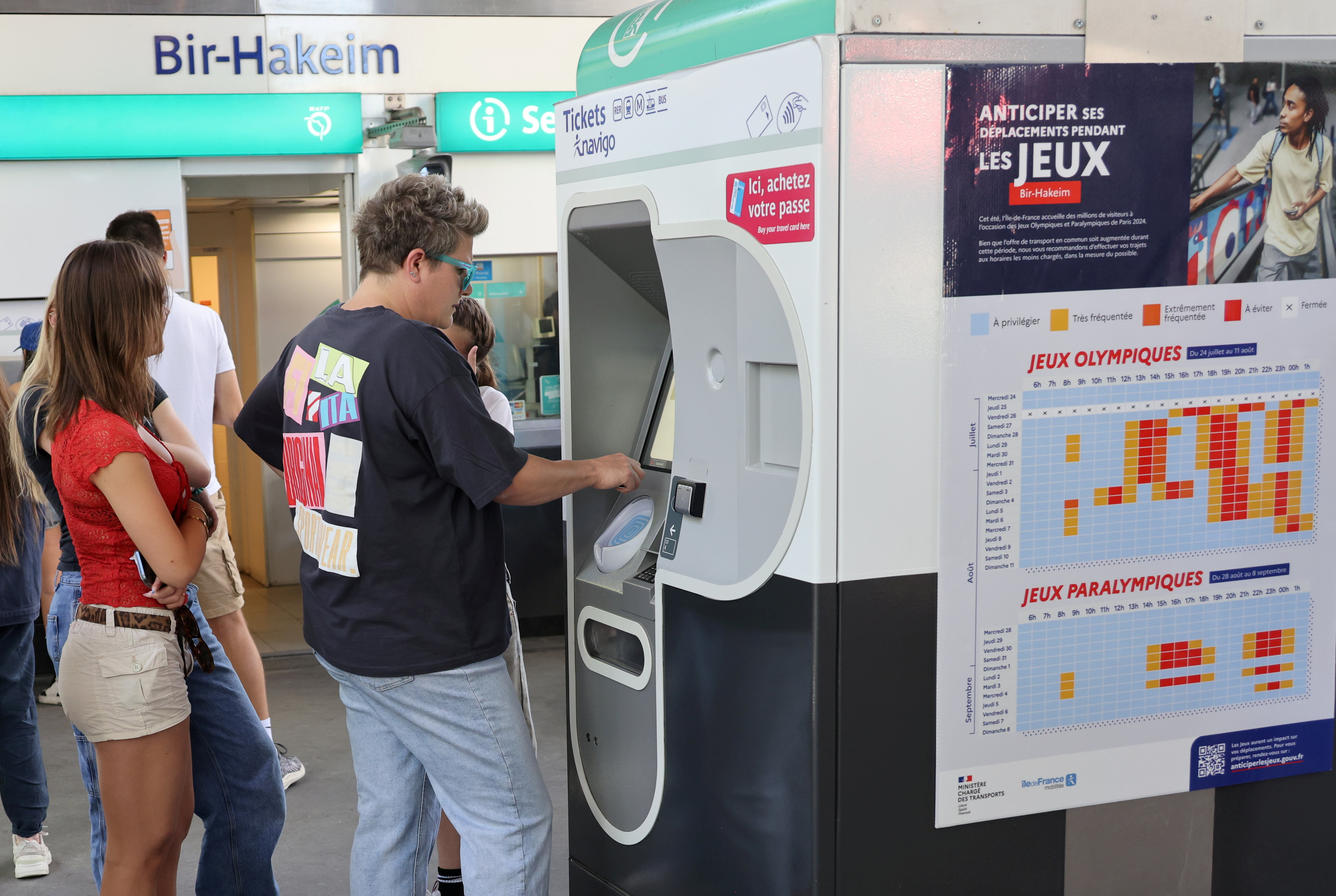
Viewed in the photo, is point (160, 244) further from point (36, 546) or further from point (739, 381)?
point (739, 381)

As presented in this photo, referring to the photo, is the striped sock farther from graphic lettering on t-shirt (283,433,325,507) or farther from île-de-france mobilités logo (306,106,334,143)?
île-de-france mobilités logo (306,106,334,143)

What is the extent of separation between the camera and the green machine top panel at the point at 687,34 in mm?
1925

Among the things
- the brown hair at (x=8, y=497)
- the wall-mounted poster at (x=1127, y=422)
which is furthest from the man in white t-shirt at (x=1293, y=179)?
the brown hair at (x=8, y=497)

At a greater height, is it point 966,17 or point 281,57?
point 281,57

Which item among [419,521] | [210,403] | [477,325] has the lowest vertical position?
[419,521]

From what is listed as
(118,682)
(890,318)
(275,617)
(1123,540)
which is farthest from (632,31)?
(275,617)

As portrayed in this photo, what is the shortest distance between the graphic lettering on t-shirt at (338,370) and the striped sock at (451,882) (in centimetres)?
131

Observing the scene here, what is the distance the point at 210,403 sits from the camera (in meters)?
3.98

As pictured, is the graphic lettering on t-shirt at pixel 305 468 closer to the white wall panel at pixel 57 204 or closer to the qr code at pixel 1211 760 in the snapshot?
the qr code at pixel 1211 760

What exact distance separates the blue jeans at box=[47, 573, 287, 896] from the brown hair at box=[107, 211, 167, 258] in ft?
4.58

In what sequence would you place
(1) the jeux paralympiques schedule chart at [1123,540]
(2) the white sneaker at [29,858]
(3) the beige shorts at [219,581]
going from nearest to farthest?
(1) the jeux paralympiques schedule chart at [1123,540] < (2) the white sneaker at [29,858] < (3) the beige shorts at [219,581]

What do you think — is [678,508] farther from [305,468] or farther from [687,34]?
[687,34]

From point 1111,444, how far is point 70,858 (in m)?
2.98

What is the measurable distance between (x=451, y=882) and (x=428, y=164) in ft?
9.52
